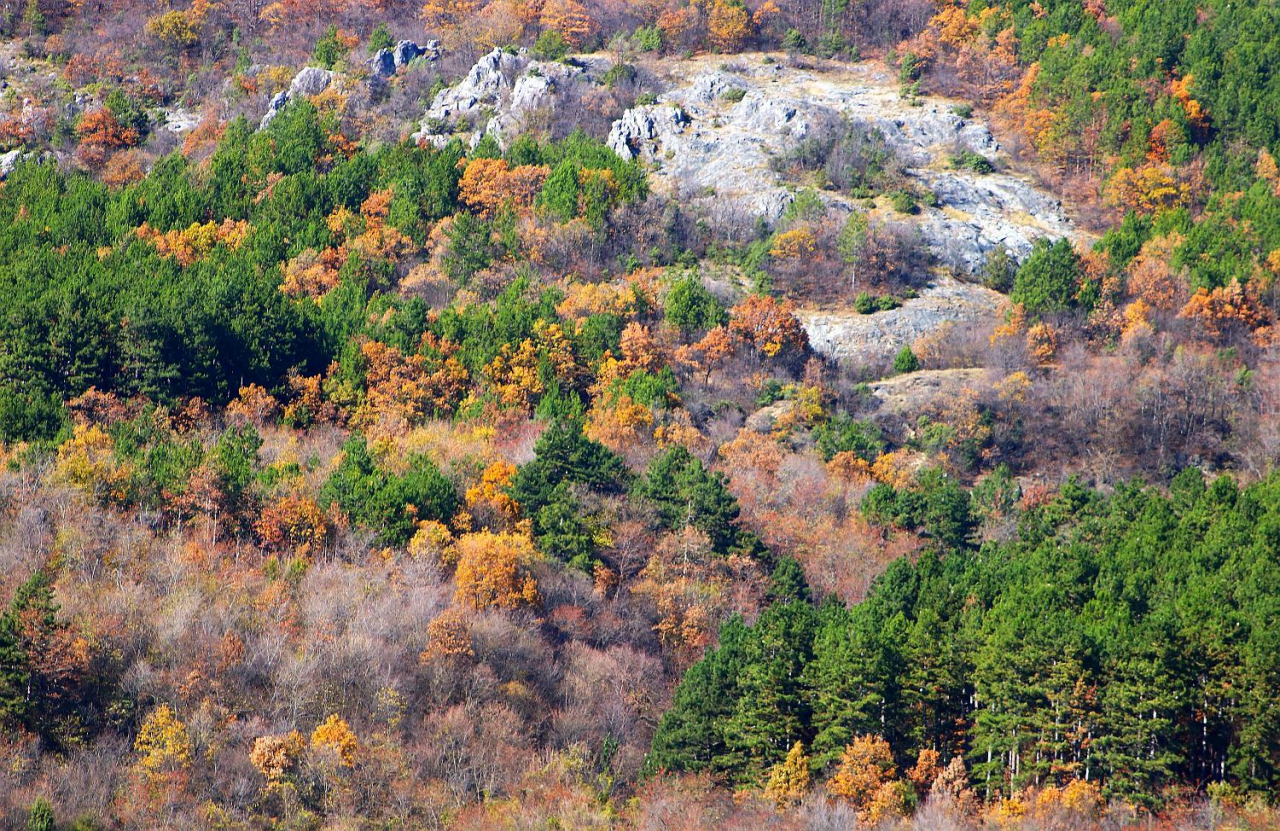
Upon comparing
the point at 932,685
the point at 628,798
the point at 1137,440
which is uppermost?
the point at 932,685

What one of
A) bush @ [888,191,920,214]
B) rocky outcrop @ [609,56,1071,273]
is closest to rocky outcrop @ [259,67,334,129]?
rocky outcrop @ [609,56,1071,273]

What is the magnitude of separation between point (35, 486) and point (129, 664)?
1211cm

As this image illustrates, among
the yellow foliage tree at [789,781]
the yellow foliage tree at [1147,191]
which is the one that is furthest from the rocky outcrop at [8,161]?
the yellow foliage tree at [789,781]

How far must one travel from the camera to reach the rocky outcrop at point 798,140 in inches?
3841

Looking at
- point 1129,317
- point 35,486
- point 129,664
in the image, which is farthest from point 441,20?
point 129,664

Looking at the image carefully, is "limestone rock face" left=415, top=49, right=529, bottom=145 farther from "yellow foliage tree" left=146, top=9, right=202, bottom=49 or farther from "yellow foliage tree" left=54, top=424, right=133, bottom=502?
"yellow foliage tree" left=54, top=424, right=133, bottom=502

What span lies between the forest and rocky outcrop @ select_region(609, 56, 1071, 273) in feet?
2.72

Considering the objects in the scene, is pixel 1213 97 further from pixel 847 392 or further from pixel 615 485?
pixel 615 485

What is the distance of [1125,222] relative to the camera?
308ft

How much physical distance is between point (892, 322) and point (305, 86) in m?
51.9

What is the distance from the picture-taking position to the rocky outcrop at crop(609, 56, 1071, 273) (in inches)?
3841

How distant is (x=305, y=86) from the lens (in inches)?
4451

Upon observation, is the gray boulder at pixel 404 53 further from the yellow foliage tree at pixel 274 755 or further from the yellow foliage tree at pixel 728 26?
the yellow foliage tree at pixel 274 755

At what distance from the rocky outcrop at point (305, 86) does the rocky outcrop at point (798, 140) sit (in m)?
24.9
